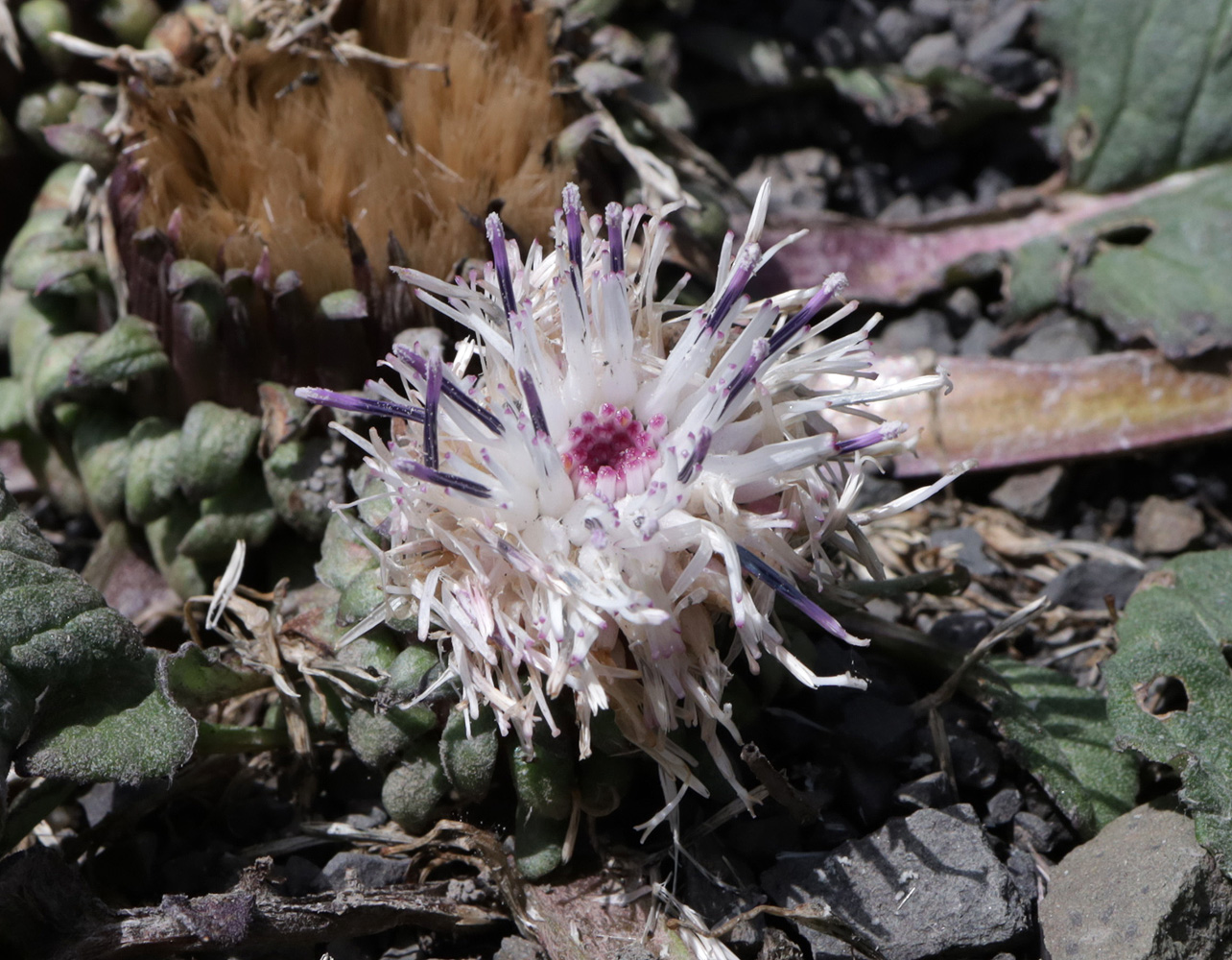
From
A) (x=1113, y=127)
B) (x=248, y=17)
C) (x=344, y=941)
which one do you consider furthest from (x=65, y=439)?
(x=1113, y=127)

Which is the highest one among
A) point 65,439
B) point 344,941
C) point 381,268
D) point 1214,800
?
point 381,268

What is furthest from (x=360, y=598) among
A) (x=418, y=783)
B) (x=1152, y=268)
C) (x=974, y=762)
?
(x=1152, y=268)

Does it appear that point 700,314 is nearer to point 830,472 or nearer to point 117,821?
point 830,472

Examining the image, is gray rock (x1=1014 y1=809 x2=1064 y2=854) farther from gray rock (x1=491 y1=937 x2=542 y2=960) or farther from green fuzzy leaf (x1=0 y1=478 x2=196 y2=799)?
green fuzzy leaf (x1=0 y1=478 x2=196 y2=799)

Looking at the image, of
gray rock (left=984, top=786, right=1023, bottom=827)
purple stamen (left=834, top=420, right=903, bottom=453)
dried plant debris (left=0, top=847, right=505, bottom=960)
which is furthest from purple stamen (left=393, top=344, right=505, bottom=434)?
gray rock (left=984, top=786, right=1023, bottom=827)

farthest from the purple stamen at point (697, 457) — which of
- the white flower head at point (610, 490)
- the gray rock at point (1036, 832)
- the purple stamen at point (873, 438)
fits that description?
the gray rock at point (1036, 832)

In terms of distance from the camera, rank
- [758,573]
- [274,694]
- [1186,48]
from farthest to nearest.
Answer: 1. [1186,48]
2. [274,694]
3. [758,573]

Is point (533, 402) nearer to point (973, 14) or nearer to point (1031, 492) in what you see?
point (1031, 492)
